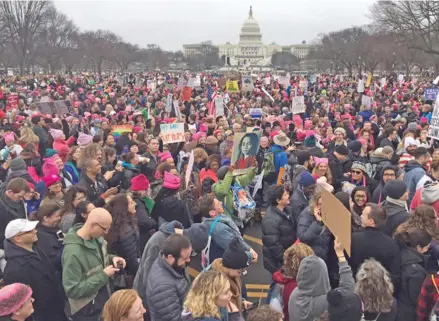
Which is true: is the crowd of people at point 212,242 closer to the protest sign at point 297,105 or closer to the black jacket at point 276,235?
the black jacket at point 276,235

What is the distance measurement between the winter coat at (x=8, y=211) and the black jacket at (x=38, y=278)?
1.43m

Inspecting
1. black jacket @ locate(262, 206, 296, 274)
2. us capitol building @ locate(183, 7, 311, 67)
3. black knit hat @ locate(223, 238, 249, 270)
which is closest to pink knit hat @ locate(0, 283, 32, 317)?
black knit hat @ locate(223, 238, 249, 270)

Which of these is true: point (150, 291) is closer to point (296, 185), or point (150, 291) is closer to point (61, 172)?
point (296, 185)

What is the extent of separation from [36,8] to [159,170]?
51.1 m

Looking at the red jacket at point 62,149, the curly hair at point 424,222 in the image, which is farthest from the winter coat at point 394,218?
the red jacket at point 62,149

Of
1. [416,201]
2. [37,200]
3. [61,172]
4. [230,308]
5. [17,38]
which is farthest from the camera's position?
[17,38]

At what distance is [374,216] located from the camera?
424 centimetres

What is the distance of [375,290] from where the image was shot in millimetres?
3588

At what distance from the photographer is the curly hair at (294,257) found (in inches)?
155

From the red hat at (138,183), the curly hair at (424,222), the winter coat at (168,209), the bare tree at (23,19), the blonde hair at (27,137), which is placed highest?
the bare tree at (23,19)

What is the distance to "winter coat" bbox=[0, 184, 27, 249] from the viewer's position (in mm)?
5484

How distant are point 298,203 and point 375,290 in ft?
7.59

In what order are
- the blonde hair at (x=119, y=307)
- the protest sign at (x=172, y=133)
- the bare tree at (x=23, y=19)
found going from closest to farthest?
the blonde hair at (x=119, y=307)
the protest sign at (x=172, y=133)
the bare tree at (x=23, y=19)

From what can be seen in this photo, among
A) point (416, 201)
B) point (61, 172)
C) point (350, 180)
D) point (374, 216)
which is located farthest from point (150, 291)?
point (350, 180)
